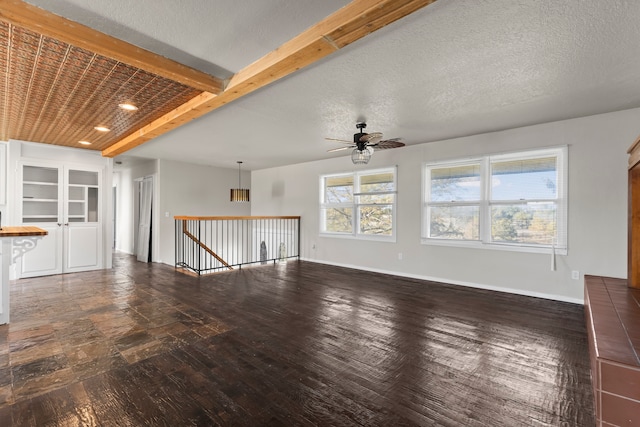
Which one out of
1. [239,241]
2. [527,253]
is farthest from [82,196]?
[527,253]

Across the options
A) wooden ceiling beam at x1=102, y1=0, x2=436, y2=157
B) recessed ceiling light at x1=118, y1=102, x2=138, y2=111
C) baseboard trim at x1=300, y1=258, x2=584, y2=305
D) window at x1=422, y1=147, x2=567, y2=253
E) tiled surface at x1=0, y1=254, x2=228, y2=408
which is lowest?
tiled surface at x1=0, y1=254, x2=228, y2=408

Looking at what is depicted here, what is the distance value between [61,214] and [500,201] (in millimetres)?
7928

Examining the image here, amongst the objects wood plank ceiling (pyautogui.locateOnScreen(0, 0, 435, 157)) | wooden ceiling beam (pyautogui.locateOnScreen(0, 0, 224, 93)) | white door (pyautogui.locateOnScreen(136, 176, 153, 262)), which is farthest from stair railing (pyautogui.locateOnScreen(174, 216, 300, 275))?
wooden ceiling beam (pyautogui.locateOnScreen(0, 0, 224, 93))

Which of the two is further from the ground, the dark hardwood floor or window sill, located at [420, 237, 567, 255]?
window sill, located at [420, 237, 567, 255]

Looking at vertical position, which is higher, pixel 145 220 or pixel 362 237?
pixel 145 220

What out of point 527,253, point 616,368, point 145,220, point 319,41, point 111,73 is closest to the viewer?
Result: point 616,368

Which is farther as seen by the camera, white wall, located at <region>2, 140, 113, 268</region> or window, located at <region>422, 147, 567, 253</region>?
white wall, located at <region>2, 140, 113, 268</region>

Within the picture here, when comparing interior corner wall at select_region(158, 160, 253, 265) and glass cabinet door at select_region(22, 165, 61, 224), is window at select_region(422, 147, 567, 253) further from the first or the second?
glass cabinet door at select_region(22, 165, 61, 224)

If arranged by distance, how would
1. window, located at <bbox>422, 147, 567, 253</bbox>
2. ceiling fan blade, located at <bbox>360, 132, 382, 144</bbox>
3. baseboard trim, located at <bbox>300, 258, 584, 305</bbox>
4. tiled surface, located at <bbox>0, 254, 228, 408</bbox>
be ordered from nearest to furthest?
1. tiled surface, located at <bbox>0, 254, 228, 408</bbox>
2. ceiling fan blade, located at <bbox>360, 132, 382, 144</bbox>
3. baseboard trim, located at <bbox>300, 258, 584, 305</bbox>
4. window, located at <bbox>422, 147, 567, 253</bbox>

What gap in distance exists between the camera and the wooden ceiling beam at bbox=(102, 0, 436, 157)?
162cm

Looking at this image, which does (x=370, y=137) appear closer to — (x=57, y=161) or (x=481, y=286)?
(x=481, y=286)

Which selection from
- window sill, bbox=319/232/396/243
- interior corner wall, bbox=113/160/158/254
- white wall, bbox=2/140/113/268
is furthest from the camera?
interior corner wall, bbox=113/160/158/254

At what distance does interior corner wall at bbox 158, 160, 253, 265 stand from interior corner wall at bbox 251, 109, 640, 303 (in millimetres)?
3357

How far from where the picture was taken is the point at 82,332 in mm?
2877
